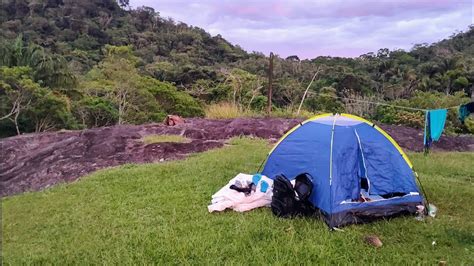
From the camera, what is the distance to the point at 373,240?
13.6ft

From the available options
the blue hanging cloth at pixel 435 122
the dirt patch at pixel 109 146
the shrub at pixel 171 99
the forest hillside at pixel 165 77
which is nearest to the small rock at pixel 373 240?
the blue hanging cloth at pixel 435 122

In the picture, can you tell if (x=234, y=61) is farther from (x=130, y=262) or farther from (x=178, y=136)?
(x=130, y=262)

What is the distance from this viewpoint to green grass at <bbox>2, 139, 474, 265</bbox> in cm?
382

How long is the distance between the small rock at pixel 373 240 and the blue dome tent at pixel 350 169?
42 cm

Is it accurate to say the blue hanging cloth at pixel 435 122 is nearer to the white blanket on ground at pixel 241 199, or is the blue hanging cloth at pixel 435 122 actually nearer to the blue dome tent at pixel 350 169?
the blue dome tent at pixel 350 169

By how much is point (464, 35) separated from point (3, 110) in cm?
3109

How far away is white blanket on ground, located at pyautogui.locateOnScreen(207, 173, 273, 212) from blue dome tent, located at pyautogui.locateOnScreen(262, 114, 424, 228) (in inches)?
18.2

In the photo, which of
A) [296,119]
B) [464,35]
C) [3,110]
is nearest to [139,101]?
[3,110]

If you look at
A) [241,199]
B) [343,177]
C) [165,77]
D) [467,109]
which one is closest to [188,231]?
[241,199]

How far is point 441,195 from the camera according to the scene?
229 inches

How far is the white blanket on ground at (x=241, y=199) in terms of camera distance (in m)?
5.06

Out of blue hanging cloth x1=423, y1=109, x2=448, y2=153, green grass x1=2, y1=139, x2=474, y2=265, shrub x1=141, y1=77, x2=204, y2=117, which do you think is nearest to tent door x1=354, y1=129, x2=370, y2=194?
green grass x1=2, y1=139, x2=474, y2=265

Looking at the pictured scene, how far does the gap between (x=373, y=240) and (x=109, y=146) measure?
6.39 metres

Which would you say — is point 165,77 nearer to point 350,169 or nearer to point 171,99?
point 171,99
